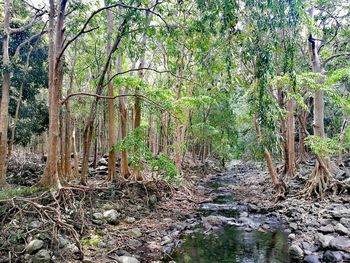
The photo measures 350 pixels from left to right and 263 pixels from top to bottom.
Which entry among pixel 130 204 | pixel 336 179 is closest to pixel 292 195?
pixel 336 179

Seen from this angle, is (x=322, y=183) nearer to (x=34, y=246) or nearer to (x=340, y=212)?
(x=340, y=212)

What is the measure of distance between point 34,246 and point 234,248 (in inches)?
201

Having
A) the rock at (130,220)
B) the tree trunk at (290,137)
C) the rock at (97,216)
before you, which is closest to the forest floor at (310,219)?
the tree trunk at (290,137)

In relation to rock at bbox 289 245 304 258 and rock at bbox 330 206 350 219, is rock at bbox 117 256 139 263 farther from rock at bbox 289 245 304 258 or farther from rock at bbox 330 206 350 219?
rock at bbox 330 206 350 219

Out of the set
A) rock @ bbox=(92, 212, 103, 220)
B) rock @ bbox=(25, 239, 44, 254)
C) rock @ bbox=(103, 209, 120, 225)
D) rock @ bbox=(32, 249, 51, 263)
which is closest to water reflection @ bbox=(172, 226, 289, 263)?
rock @ bbox=(103, 209, 120, 225)

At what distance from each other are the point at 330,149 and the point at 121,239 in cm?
860

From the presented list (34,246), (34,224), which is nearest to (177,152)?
(34,224)

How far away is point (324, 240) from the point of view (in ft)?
25.8

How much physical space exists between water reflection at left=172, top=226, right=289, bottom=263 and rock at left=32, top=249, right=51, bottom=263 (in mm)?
2898

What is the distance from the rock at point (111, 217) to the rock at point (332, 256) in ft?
18.4

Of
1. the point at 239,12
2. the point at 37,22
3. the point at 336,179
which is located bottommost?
the point at 336,179

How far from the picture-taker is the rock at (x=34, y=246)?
20.2ft

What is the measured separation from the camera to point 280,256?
770cm

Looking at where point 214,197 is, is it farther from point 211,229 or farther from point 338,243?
point 338,243
